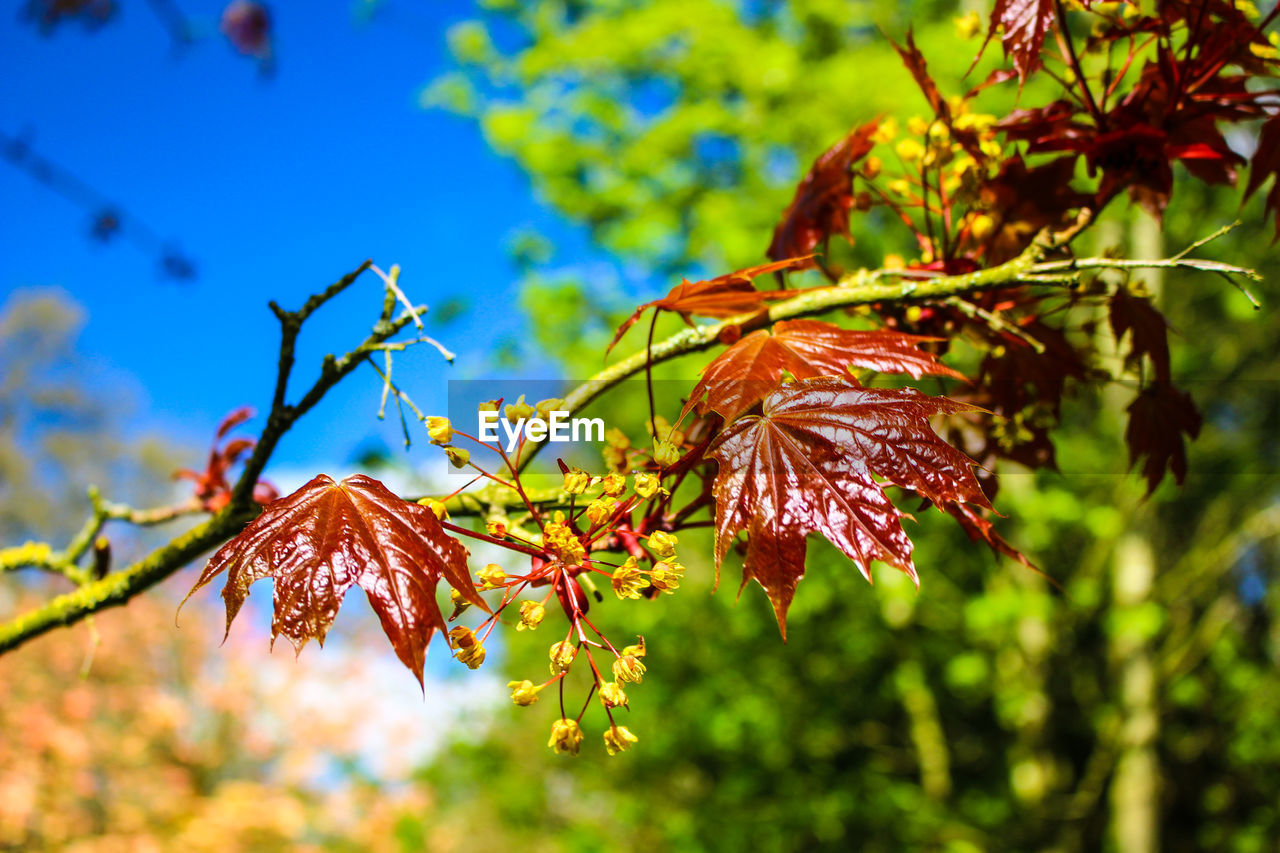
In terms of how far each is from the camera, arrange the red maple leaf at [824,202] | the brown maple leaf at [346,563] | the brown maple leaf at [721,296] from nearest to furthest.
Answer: the brown maple leaf at [346,563], the brown maple leaf at [721,296], the red maple leaf at [824,202]

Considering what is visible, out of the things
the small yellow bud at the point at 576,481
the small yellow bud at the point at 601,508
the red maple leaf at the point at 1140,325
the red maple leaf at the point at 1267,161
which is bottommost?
the small yellow bud at the point at 601,508

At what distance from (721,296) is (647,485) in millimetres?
318

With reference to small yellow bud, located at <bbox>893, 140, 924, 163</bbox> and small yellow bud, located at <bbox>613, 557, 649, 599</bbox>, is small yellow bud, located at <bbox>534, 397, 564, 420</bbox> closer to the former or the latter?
small yellow bud, located at <bbox>613, 557, 649, 599</bbox>

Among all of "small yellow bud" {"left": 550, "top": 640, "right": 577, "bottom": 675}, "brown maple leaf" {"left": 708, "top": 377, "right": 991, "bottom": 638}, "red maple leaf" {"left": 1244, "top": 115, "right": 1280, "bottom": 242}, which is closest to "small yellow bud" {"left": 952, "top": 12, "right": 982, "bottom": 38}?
"red maple leaf" {"left": 1244, "top": 115, "right": 1280, "bottom": 242}

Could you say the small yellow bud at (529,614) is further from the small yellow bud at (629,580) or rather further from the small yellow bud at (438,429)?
the small yellow bud at (438,429)

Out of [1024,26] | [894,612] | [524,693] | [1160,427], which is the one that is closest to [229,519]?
[524,693]

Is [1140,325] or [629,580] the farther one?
[1140,325]

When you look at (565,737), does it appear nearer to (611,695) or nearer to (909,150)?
(611,695)

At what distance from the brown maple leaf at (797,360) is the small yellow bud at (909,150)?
402mm

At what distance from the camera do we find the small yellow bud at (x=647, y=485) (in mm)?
756

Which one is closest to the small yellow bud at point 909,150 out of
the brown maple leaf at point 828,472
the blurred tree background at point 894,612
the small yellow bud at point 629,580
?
the brown maple leaf at point 828,472

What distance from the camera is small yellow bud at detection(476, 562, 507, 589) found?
2.44 feet

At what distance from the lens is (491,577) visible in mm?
749

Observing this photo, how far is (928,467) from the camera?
29.7 inches
